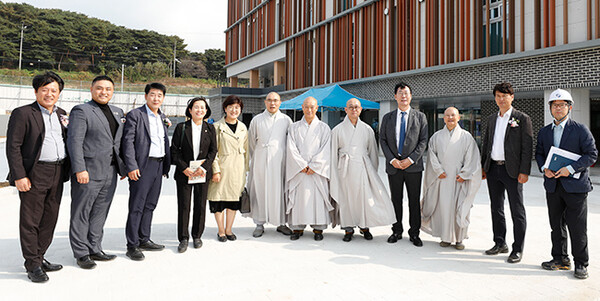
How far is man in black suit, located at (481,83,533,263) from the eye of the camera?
3805mm

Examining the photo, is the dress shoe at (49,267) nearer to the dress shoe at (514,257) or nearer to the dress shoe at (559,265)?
the dress shoe at (514,257)

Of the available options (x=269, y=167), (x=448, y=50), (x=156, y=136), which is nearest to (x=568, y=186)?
(x=269, y=167)

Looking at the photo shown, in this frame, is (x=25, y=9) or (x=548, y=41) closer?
(x=548, y=41)

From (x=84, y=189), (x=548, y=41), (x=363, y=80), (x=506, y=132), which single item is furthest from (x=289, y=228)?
(x=363, y=80)

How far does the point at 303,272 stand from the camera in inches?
140

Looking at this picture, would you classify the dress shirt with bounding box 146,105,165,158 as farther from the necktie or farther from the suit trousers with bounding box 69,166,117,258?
the necktie

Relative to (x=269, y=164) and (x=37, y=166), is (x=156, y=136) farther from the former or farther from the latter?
(x=269, y=164)

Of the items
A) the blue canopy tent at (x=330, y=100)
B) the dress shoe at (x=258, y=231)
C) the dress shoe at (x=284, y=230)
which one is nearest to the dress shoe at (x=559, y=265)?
the dress shoe at (x=284, y=230)

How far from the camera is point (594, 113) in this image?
13367 millimetres

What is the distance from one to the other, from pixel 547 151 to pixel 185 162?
144 inches

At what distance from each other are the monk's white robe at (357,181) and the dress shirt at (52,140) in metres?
2.86

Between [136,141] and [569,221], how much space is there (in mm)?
4189

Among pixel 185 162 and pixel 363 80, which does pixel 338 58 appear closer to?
pixel 363 80

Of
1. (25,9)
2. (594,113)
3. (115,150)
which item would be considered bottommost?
(115,150)
